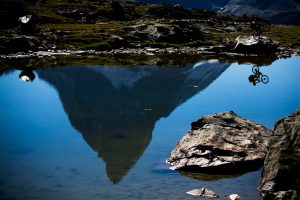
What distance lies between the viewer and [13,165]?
93.7ft

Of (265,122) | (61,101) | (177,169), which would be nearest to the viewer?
(177,169)

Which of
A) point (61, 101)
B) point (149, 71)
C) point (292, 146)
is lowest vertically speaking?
point (292, 146)

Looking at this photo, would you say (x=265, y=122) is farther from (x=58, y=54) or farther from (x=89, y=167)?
(x=58, y=54)

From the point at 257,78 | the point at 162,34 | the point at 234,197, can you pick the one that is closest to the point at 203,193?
the point at 234,197

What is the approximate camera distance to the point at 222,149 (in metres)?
27.8

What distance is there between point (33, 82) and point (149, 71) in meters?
20.0

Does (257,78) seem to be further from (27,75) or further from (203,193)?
(203,193)

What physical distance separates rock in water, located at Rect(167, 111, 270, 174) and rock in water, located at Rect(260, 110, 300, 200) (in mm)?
3398

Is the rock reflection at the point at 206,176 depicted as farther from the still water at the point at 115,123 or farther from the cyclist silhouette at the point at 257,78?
the cyclist silhouette at the point at 257,78

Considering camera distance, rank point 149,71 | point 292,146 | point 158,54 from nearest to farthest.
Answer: point 292,146 → point 149,71 → point 158,54

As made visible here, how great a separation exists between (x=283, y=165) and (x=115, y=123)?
20300mm

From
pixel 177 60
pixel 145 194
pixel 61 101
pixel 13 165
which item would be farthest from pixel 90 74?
pixel 145 194

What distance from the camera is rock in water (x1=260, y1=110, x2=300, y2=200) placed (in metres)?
21.6

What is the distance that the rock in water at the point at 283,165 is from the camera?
21.6 metres
